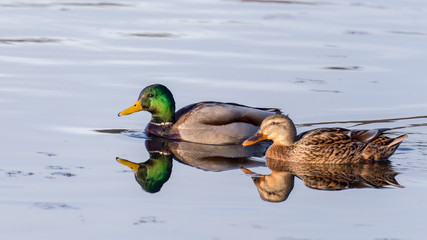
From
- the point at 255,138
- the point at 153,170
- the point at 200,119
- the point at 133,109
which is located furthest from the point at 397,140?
the point at 133,109

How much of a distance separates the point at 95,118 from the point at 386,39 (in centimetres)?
765

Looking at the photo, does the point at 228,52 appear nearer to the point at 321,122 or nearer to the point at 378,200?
the point at 321,122

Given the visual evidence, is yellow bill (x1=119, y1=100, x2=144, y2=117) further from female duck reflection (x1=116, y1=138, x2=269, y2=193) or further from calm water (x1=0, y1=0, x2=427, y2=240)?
female duck reflection (x1=116, y1=138, x2=269, y2=193)

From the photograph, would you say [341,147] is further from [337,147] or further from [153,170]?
[153,170]

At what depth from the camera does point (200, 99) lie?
12.2 m

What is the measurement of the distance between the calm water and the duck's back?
1.38 ft

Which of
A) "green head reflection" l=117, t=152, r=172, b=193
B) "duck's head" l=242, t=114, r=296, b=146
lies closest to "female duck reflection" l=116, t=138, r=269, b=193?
"green head reflection" l=117, t=152, r=172, b=193

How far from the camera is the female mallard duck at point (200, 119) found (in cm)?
1056

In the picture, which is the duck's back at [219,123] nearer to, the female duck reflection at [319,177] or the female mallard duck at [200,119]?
the female mallard duck at [200,119]

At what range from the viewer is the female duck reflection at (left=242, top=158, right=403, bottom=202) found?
26.6 feet

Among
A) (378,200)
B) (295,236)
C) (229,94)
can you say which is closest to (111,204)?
(295,236)

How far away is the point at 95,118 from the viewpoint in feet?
35.8

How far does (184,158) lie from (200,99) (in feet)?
8.78

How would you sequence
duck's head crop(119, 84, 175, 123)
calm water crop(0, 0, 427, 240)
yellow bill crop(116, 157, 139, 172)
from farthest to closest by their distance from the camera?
duck's head crop(119, 84, 175, 123) < yellow bill crop(116, 157, 139, 172) < calm water crop(0, 0, 427, 240)
